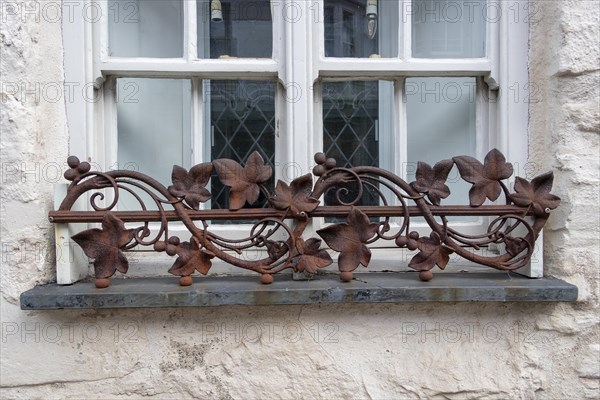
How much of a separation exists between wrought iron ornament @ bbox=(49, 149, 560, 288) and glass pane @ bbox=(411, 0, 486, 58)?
498 millimetres

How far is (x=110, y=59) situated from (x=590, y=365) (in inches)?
75.3

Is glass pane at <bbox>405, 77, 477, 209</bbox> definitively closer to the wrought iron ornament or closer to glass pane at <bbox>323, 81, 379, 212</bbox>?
glass pane at <bbox>323, 81, 379, 212</bbox>

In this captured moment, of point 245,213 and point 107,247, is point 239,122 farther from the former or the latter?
point 107,247

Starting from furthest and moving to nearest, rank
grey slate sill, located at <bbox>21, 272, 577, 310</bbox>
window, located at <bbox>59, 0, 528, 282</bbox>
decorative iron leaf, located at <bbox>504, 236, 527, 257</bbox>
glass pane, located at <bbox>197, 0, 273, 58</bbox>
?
glass pane, located at <bbox>197, 0, 273, 58</bbox>, window, located at <bbox>59, 0, 528, 282</bbox>, decorative iron leaf, located at <bbox>504, 236, 527, 257</bbox>, grey slate sill, located at <bbox>21, 272, 577, 310</bbox>

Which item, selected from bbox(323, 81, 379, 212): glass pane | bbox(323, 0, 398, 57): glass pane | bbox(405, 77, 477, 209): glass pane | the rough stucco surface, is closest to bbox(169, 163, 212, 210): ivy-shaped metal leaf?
the rough stucco surface

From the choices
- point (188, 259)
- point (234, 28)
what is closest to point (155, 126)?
point (234, 28)

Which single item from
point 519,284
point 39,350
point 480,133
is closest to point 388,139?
point 480,133

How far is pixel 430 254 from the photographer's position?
5.37ft

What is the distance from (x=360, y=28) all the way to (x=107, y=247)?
3.88 ft

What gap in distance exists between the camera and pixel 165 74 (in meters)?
1.80

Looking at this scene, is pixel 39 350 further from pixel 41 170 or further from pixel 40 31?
pixel 40 31

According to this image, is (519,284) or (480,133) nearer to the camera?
(519,284)

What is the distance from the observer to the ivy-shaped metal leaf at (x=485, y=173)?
1.64m

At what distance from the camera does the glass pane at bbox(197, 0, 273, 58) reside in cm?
187
